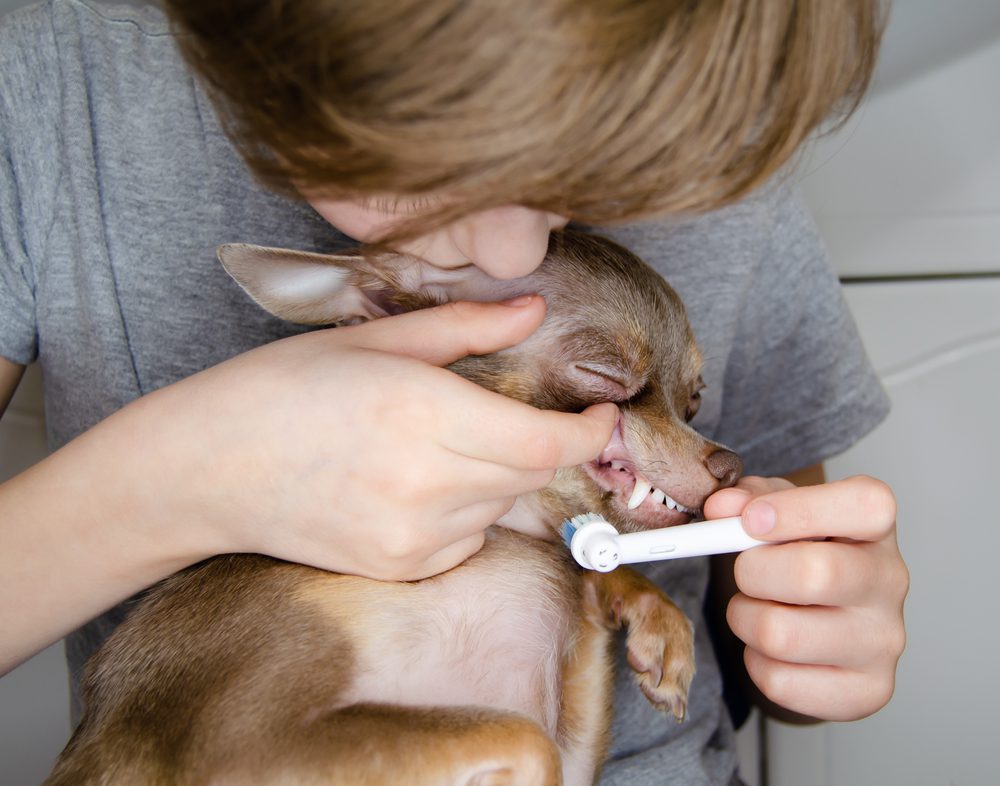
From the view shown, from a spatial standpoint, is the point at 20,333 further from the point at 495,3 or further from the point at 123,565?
the point at 495,3

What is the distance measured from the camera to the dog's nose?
1513mm

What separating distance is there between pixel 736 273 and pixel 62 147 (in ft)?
4.60

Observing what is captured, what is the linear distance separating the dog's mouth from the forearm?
0.68 metres

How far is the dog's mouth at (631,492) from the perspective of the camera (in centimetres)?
154

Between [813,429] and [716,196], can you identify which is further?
[813,429]

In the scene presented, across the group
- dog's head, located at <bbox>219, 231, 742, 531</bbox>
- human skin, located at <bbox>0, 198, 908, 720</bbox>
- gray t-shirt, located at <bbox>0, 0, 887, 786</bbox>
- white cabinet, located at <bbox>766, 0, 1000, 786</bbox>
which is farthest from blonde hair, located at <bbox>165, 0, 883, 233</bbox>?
white cabinet, located at <bbox>766, 0, 1000, 786</bbox>

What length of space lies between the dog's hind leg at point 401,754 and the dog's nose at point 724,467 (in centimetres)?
53

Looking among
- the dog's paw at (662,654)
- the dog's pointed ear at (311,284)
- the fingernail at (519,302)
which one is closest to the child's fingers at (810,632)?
the dog's paw at (662,654)

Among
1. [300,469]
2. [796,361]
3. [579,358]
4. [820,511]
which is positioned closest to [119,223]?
[300,469]

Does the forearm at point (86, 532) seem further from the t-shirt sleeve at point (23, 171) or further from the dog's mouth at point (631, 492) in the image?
the dog's mouth at point (631, 492)

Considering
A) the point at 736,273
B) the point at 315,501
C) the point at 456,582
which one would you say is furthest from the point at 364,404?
the point at 736,273

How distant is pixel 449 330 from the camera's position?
1359mm

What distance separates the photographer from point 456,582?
4.84 feet

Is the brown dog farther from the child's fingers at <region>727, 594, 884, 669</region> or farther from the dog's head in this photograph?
the child's fingers at <region>727, 594, 884, 669</region>
